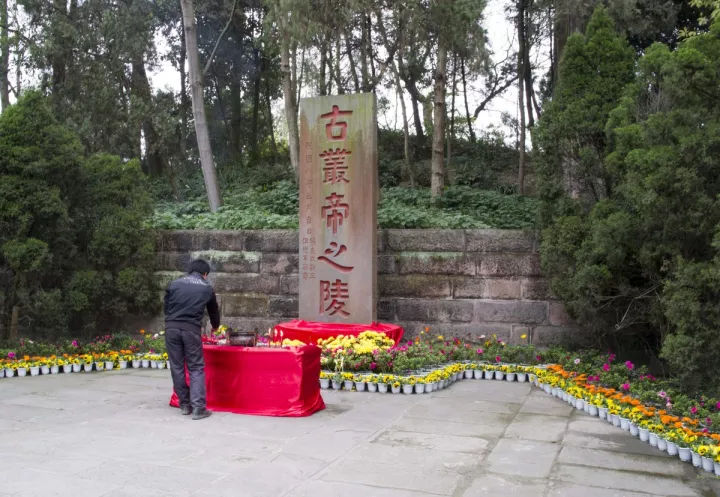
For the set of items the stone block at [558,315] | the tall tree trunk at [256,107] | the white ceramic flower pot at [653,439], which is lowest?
the white ceramic flower pot at [653,439]

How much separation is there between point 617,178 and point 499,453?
395 cm

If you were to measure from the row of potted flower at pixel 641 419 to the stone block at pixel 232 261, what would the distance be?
4.53 metres

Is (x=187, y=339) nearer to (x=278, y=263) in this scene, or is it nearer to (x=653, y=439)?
(x=653, y=439)

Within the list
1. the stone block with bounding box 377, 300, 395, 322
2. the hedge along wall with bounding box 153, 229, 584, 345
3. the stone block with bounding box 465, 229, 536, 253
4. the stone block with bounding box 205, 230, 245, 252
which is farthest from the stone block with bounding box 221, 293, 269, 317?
the stone block with bounding box 465, 229, 536, 253

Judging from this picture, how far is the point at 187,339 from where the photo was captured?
587cm

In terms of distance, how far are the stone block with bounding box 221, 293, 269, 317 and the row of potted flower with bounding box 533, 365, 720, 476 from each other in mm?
4243

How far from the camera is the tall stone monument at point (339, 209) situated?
28.6ft

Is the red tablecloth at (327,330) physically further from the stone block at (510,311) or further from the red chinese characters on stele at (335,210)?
the stone block at (510,311)

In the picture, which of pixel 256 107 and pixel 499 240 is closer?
pixel 499 240

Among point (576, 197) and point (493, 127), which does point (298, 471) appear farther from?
point (493, 127)

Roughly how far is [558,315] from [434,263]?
1726 millimetres

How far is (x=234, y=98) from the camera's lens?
23.6m

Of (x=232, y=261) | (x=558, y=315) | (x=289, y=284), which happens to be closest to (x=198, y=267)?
(x=289, y=284)

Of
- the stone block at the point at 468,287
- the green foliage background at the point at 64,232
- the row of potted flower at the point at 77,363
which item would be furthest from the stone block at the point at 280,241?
the stone block at the point at 468,287
